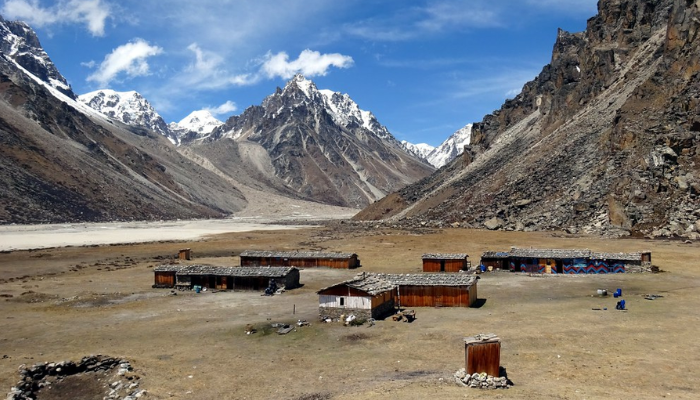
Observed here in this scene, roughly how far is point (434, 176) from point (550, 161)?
2953 inches

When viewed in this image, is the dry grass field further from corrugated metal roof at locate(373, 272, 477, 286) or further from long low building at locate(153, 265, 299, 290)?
corrugated metal roof at locate(373, 272, 477, 286)

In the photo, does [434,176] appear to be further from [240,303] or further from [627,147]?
[240,303]

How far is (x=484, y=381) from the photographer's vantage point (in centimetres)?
2344

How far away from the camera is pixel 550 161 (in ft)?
397

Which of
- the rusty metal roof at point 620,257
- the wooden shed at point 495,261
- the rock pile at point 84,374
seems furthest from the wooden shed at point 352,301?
the rusty metal roof at point 620,257

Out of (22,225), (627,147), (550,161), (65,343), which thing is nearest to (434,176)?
(550,161)

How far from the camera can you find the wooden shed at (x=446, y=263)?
6444cm

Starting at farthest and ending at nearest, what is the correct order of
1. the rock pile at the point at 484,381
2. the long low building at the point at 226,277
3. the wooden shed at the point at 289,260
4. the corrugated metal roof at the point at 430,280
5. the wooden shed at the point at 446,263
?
the wooden shed at the point at 289,260 → the wooden shed at the point at 446,263 → the long low building at the point at 226,277 → the corrugated metal roof at the point at 430,280 → the rock pile at the point at 484,381

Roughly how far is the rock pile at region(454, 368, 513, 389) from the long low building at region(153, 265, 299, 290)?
31595 millimetres

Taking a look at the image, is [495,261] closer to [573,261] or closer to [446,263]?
[446,263]

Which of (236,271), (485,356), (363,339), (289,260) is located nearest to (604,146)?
(289,260)

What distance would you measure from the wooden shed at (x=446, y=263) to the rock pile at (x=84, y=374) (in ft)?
140

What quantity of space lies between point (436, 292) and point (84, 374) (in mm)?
26989

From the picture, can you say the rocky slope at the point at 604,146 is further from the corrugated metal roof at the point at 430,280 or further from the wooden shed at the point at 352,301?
the wooden shed at the point at 352,301
